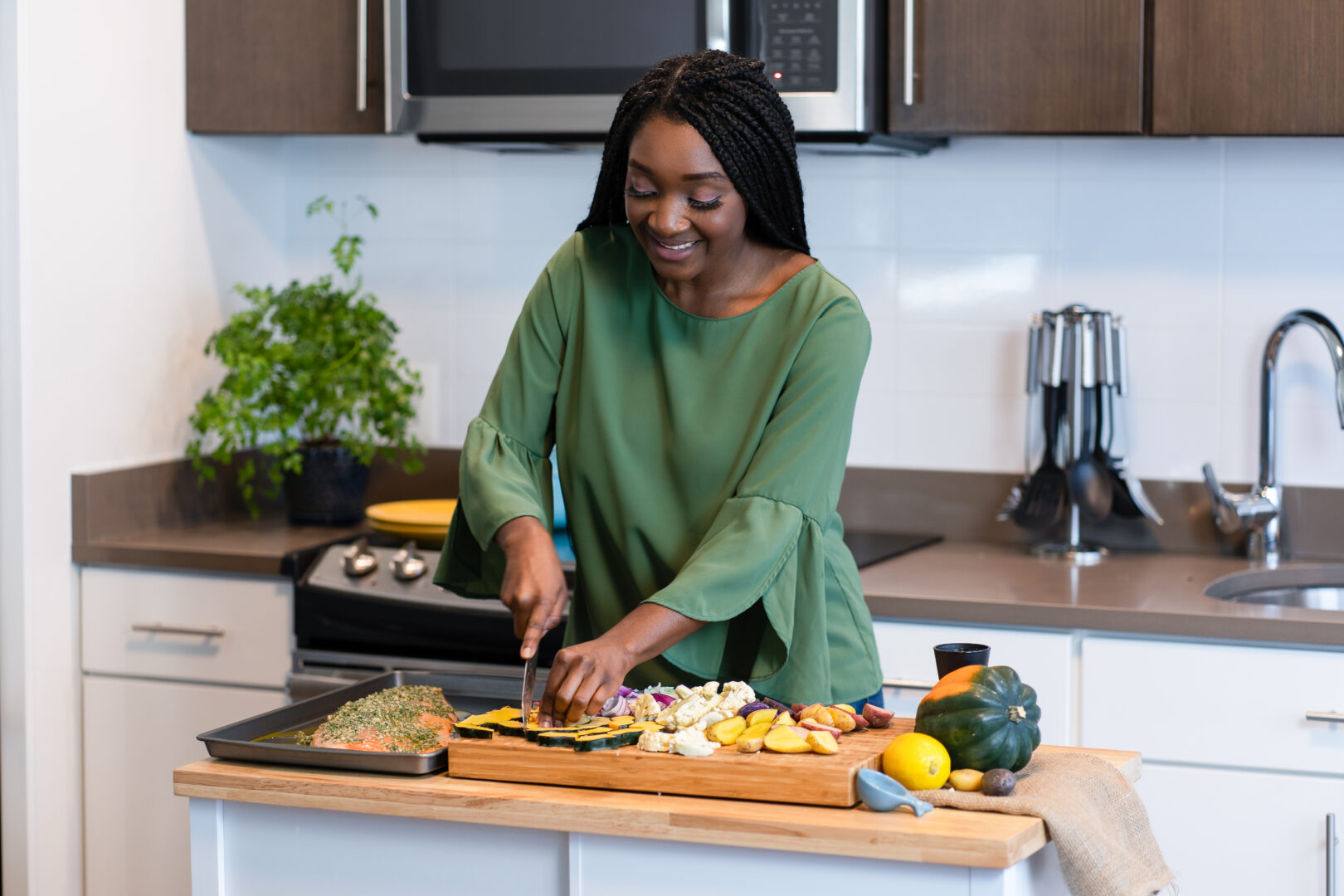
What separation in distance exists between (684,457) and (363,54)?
1.34 meters

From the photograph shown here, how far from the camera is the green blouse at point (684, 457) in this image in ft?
4.67

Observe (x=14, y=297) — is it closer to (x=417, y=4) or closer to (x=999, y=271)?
(x=417, y=4)

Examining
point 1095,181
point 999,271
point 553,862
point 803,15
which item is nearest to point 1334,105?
point 1095,181

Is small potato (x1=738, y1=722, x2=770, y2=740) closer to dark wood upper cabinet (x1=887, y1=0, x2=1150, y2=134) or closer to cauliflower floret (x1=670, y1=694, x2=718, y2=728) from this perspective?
cauliflower floret (x1=670, y1=694, x2=718, y2=728)

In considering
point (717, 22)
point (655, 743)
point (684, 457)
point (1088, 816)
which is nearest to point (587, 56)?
point (717, 22)

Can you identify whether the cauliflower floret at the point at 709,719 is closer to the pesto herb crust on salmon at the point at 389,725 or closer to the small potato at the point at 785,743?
the small potato at the point at 785,743

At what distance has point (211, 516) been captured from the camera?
2814 mm

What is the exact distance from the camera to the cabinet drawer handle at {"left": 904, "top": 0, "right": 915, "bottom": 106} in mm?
2287

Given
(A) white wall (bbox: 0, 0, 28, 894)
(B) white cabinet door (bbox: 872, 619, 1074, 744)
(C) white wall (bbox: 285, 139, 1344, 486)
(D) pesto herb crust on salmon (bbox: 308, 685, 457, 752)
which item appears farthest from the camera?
(C) white wall (bbox: 285, 139, 1344, 486)

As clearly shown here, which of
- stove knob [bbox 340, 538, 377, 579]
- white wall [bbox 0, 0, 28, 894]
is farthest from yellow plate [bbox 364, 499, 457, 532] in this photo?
white wall [bbox 0, 0, 28, 894]

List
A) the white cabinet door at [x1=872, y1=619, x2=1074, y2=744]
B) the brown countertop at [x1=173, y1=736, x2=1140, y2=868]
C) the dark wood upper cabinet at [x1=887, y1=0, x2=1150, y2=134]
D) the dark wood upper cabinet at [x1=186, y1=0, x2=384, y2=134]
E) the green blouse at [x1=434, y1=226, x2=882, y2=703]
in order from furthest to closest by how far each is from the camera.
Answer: the dark wood upper cabinet at [x1=186, y1=0, x2=384, y2=134] < the dark wood upper cabinet at [x1=887, y1=0, x2=1150, y2=134] < the white cabinet door at [x1=872, y1=619, x2=1074, y2=744] < the green blouse at [x1=434, y1=226, x2=882, y2=703] < the brown countertop at [x1=173, y1=736, x2=1140, y2=868]

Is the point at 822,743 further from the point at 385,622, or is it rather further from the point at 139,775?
the point at 139,775

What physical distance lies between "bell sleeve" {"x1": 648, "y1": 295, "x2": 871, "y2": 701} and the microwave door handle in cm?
95

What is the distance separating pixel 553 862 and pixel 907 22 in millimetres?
1516
